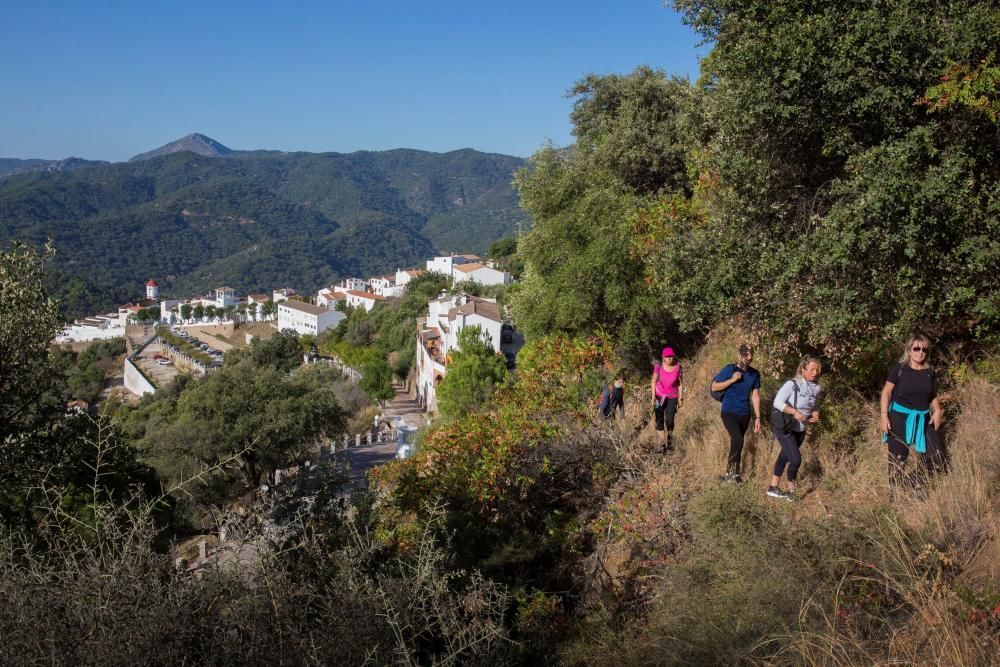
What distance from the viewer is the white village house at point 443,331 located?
36250 millimetres

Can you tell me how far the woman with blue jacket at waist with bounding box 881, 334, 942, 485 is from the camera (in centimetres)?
493

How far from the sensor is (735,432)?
6.03m

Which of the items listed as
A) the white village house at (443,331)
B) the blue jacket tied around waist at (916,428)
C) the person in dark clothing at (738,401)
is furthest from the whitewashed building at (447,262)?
the blue jacket tied around waist at (916,428)

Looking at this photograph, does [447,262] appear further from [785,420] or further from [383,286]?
[785,420]

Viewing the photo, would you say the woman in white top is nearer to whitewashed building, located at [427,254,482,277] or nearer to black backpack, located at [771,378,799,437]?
black backpack, located at [771,378,799,437]

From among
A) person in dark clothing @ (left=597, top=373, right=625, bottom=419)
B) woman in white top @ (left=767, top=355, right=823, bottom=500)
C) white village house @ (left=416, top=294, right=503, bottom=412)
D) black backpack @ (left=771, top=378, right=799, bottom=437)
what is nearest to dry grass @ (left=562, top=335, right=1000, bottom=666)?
woman in white top @ (left=767, top=355, right=823, bottom=500)

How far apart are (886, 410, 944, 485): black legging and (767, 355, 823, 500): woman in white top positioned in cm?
58

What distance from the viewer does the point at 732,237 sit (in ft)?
22.2

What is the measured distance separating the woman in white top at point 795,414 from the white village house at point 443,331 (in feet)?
86.6

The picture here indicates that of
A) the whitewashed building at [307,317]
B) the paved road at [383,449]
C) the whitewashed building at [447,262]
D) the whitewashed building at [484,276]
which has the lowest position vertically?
the paved road at [383,449]

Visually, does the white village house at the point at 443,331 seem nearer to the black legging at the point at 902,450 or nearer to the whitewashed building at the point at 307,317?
the black legging at the point at 902,450

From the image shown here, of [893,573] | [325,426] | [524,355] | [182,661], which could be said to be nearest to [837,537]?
[893,573]

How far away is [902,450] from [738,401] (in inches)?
51.6

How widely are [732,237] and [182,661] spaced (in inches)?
226
